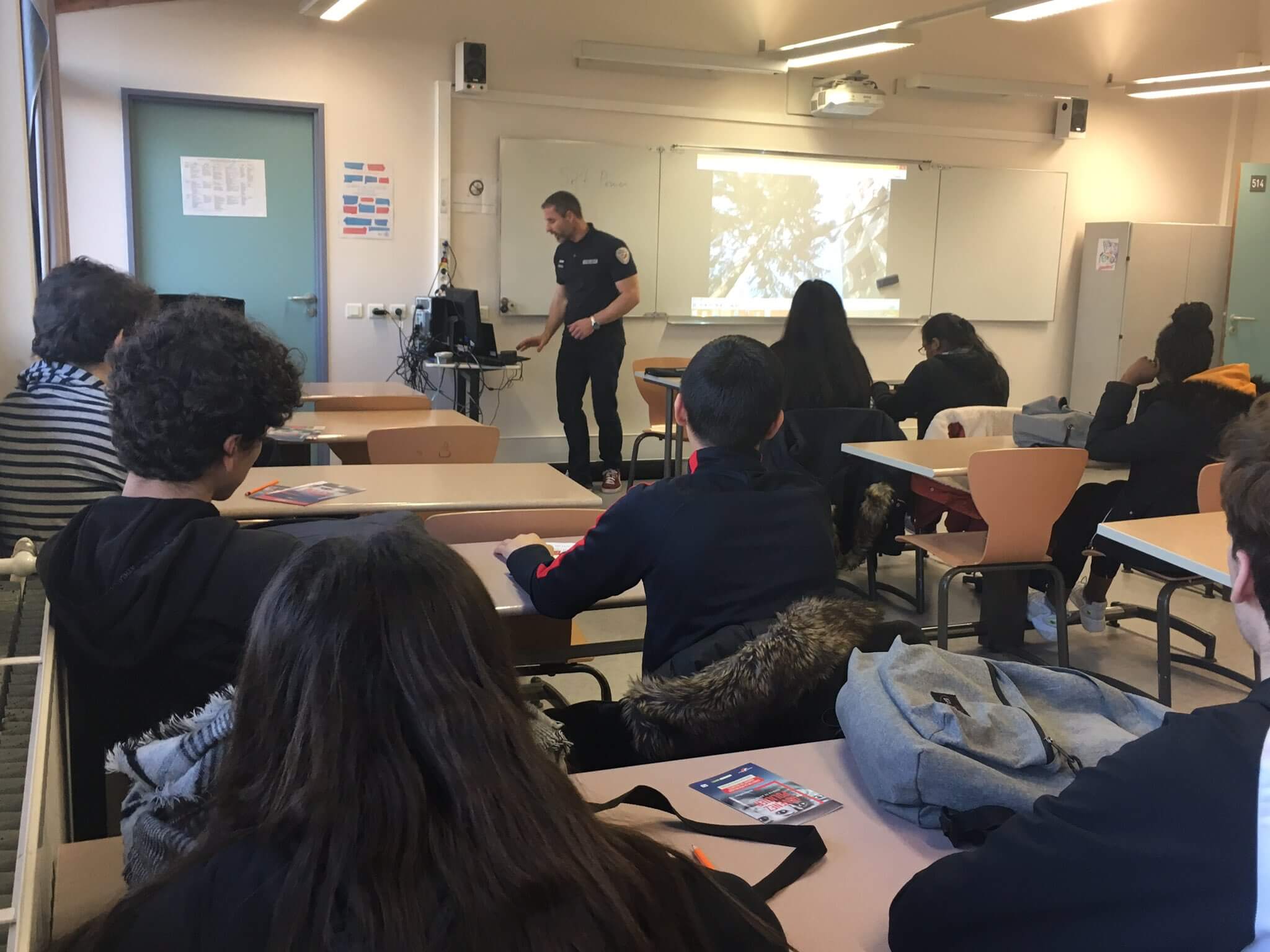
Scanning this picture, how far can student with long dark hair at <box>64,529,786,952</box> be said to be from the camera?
0.68 metres

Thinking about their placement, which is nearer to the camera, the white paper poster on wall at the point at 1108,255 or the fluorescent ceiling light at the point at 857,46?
the fluorescent ceiling light at the point at 857,46

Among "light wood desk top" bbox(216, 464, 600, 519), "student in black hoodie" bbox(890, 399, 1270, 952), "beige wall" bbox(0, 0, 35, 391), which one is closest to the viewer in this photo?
"student in black hoodie" bbox(890, 399, 1270, 952)

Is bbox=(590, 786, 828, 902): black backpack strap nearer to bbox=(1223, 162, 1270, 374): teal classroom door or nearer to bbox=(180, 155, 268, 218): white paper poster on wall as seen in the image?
bbox=(180, 155, 268, 218): white paper poster on wall

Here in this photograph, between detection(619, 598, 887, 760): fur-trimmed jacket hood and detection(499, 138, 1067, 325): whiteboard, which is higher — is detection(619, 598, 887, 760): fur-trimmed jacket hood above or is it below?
below

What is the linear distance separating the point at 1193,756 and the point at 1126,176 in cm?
808

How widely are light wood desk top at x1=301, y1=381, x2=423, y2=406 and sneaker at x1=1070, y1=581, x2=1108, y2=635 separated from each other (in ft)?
9.41

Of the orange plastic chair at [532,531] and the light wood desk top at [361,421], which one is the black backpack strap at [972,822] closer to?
the orange plastic chair at [532,531]

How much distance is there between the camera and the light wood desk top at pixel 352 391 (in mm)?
4527

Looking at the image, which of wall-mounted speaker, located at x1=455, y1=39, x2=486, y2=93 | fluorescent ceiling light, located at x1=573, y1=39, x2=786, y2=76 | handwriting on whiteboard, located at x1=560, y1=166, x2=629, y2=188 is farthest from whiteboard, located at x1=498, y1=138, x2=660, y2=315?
fluorescent ceiling light, located at x1=573, y1=39, x2=786, y2=76

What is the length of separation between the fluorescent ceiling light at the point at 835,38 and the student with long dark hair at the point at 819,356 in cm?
232

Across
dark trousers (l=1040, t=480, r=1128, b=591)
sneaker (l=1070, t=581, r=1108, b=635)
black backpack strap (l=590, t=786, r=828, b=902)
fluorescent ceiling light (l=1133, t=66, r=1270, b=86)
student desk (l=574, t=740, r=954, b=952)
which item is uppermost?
fluorescent ceiling light (l=1133, t=66, r=1270, b=86)

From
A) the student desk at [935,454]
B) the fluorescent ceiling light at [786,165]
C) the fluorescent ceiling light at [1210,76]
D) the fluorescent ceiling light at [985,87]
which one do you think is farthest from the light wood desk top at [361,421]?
the fluorescent ceiling light at [1210,76]

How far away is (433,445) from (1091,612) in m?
2.46

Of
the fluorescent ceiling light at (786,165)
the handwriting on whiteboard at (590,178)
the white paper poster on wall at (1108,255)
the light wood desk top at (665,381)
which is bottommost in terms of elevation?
the light wood desk top at (665,381)
